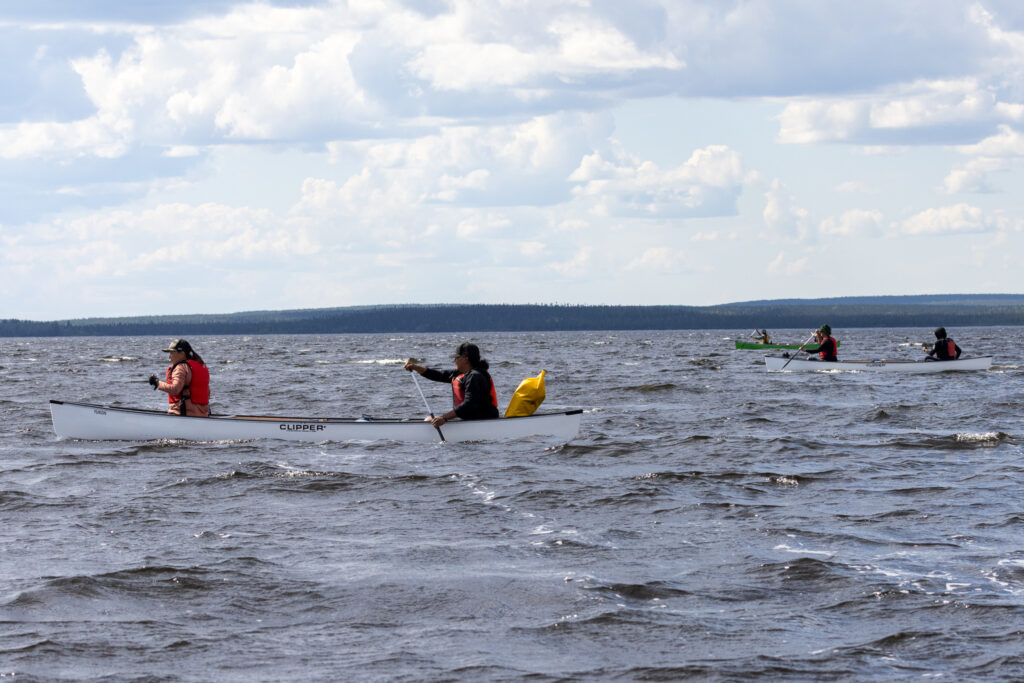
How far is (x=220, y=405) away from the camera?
3098 cm

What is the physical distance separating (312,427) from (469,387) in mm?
2788

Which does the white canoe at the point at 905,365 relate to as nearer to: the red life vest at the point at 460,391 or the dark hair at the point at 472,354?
the red life vest at the point at 460,391

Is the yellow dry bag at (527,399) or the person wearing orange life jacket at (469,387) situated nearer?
the person wearing orange life jacket at (469,387)

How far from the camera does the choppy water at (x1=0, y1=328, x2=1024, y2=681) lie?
25.3ft

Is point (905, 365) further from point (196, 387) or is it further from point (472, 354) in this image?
point (196, 387)

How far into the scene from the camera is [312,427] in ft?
63.1

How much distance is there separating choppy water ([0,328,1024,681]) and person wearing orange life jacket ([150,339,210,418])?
69cm

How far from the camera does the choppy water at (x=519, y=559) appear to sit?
25.3 ft

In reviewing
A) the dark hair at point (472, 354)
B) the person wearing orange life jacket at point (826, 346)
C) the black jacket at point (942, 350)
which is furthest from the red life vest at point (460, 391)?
the black jacket at point (942, 350)

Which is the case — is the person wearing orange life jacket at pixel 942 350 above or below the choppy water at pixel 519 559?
above

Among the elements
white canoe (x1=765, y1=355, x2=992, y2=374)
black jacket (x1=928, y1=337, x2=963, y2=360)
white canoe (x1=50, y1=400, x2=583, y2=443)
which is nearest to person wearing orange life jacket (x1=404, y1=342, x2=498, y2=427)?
white canoe (x1=50, y1=400, x2=583, y2=443)

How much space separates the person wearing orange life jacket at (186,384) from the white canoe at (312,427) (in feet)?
0.82

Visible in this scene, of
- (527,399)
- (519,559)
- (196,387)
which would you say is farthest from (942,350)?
(519,559)

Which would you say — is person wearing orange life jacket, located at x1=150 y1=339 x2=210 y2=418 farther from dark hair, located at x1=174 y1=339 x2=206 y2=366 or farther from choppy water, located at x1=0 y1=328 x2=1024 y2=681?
choppy water, located at x1=0 y1=328 x2=1024 y2=681
